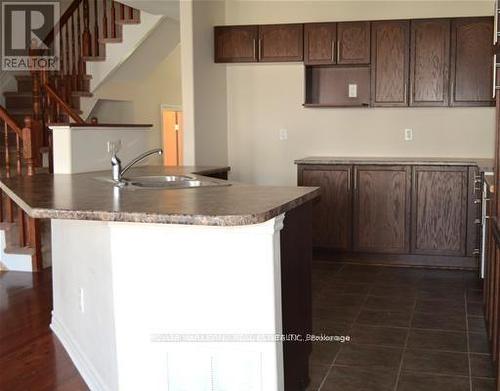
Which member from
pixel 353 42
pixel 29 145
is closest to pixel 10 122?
pixel 29 145

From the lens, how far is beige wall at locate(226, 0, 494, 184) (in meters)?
5.94

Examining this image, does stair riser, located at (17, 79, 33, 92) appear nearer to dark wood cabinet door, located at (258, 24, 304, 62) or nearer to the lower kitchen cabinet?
dark wood cabinet door, located at (258, 24, 304, 62)

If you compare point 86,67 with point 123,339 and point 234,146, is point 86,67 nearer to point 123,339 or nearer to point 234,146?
point 234,146

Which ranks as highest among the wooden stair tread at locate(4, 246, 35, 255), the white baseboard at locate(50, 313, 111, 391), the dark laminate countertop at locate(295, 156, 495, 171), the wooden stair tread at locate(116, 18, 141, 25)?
the wooden stair tread at locate(116, 18, 141, 25)

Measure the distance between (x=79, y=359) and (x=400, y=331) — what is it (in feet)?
6.26

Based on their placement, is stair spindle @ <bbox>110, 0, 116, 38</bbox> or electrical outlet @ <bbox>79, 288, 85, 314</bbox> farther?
stair spindle @ <bbox>110, 0, 116, 38</bbox>

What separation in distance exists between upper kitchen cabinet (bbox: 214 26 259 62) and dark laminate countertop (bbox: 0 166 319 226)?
3136 millimetres

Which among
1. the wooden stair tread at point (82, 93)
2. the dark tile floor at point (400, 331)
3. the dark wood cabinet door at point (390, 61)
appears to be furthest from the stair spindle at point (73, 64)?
the dark tile floor at point (400, 331)

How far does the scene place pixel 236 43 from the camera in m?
6.28

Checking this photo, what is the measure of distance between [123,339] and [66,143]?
2165 mm

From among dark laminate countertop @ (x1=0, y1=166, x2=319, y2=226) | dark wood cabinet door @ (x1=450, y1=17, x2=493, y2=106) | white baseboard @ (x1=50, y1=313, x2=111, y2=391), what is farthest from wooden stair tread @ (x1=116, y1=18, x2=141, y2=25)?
white baseboard @ (x1=50, y1=313, x2=111, y2=391)

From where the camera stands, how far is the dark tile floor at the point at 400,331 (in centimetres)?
315

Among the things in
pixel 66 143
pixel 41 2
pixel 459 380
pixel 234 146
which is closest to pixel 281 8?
pixel 234 146

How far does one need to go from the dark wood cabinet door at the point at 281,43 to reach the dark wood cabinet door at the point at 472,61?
1.43 m
